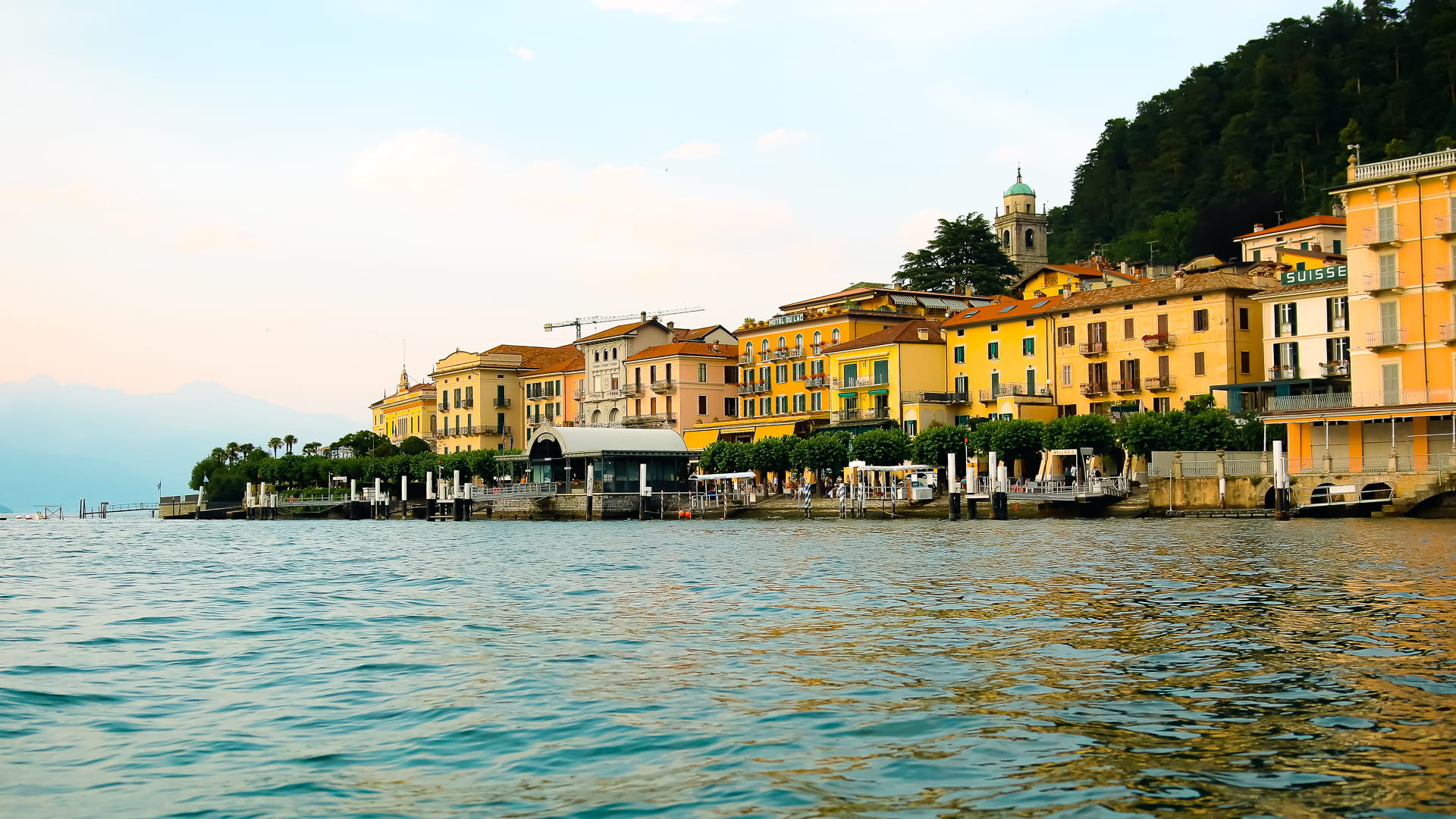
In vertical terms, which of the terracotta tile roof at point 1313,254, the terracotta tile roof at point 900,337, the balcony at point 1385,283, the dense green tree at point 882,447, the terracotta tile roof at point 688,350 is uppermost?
the terracotta tile roof at point 1313,254

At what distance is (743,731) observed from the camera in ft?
35.9

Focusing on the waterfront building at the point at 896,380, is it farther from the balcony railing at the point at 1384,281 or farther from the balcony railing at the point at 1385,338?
the balcony railing at the point at 1384,281

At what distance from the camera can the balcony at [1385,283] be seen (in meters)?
51.3

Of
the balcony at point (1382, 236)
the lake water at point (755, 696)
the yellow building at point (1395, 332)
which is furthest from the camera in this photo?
the balcony at point (1382, 236)

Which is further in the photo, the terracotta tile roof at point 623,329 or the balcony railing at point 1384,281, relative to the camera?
the terracotta tile roof at point 623,329

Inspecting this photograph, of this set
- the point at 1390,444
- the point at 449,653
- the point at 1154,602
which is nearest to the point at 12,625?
the point at 449,653

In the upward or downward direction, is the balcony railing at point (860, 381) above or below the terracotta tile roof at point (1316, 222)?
below

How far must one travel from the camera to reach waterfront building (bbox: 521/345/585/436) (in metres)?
107

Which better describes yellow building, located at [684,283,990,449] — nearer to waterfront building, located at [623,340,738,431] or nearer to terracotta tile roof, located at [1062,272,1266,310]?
waterfront building, located at [623,340,738,431]

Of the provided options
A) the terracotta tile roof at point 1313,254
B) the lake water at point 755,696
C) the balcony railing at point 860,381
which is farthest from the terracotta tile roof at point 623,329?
the lake water at point 755,696

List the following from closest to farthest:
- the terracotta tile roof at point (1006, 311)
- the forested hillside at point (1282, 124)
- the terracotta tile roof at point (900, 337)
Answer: the terracotta tile roof at point (1006, 311)
the terracotta tile roof at point (900, 337)
the forested hillside at point (1282, 124)

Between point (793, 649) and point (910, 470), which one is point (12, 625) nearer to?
point (793, 649)

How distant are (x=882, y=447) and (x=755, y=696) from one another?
187ft

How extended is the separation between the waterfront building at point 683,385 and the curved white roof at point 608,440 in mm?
11382
